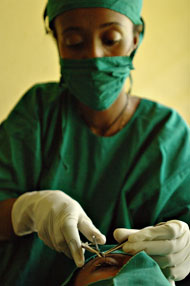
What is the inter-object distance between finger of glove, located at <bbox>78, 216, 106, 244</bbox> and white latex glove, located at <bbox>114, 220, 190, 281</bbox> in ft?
0.14

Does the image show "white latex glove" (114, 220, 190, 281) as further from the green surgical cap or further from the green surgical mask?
the green surgical cap

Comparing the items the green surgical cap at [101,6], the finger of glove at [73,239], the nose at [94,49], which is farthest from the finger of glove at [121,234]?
the green surgical cap at [101,6]

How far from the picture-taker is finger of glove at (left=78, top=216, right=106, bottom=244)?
0.93 m

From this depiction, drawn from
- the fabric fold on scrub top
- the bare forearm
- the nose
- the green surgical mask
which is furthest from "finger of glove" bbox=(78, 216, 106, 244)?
the nose

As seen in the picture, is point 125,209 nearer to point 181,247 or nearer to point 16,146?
point 181,247

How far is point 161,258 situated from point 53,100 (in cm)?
74

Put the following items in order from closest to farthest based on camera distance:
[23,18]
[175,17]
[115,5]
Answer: [115,5], [23,18], [175,17]

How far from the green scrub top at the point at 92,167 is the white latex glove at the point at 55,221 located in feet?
0.27

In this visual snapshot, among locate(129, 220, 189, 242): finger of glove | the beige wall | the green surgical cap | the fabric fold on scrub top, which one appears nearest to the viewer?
the fabric fold on scrub top

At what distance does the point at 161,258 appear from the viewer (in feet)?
3.13

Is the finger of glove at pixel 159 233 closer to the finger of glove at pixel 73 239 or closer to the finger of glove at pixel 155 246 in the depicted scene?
the finger of glove at pixel 155 246

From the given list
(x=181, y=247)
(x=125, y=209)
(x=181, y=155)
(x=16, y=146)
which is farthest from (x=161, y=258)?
(x=16, y=146)

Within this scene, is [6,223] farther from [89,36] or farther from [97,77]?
[89,36]

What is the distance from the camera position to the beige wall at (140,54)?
1.97 m
